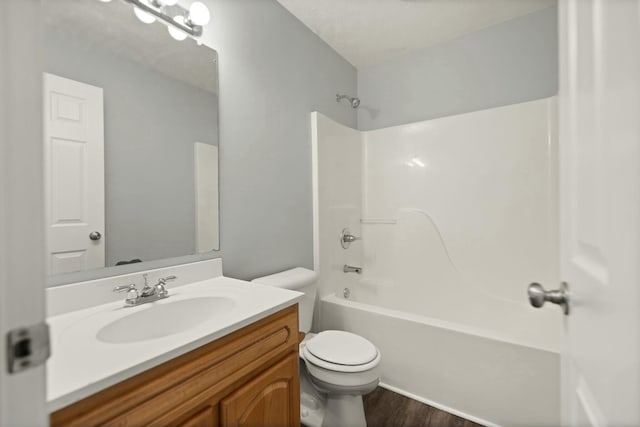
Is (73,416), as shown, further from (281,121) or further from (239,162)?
(281,121)

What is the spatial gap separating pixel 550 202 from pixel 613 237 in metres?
1.84

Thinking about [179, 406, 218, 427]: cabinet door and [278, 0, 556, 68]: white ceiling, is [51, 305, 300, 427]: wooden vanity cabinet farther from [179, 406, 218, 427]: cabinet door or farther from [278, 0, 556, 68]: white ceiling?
[278, 0, 556, 68]: white ceiling

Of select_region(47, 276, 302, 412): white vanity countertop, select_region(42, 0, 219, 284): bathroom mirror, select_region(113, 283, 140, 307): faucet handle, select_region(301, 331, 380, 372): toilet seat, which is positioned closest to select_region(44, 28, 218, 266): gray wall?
select_region(42, 0, 219, 284): bathroom mirror

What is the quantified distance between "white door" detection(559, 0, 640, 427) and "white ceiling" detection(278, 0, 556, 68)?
152cm

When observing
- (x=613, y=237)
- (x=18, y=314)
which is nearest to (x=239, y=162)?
(x=18, y=314)

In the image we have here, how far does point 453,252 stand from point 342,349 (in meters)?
1.28

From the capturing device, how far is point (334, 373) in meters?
1.29

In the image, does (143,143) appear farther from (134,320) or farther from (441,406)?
(441,406)

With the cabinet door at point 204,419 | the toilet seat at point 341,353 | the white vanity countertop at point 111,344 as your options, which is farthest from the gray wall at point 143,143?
the toilet seat at point 341,353

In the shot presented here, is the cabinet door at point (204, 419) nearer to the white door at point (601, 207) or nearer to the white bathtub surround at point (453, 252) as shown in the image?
the white door at point (601, 207)

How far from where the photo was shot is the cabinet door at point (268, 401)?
0.86m

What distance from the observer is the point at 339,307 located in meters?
1.90

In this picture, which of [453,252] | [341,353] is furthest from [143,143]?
→ [453,252]

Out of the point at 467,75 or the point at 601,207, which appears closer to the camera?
the point at 601,207
